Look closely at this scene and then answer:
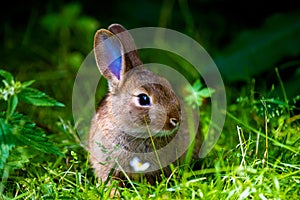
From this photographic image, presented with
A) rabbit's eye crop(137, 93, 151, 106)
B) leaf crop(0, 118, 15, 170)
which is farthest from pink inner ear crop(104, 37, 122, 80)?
leaf crop(0, 118, 15, 170)

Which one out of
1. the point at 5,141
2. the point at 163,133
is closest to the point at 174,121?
the point at 163,133

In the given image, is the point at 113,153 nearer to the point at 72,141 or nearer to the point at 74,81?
the point at 72,141

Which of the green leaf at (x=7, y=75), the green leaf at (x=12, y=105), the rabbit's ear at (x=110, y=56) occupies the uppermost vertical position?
the rabbit's ear at (x=110, y=56)

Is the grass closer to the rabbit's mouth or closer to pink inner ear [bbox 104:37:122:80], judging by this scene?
the rabbit's mouth

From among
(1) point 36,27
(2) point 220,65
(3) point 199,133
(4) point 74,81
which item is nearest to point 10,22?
(1) point 36,27

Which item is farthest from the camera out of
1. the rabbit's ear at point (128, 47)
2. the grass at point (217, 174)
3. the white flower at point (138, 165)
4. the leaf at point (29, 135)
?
the rabbit's ear at point (128, 47)

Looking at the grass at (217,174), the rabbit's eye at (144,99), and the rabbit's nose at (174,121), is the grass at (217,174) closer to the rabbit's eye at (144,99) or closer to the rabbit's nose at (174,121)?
the rabbit's nose at (174,121)

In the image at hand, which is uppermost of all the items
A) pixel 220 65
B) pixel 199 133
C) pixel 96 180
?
pixel 220 65

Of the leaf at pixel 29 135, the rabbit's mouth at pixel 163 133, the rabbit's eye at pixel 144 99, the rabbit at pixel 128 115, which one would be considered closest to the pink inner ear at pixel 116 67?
the rabbit at pixel 128 115
